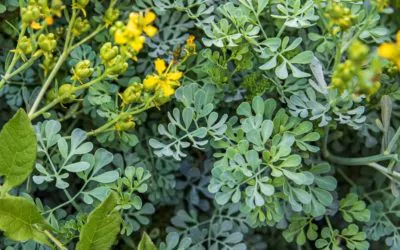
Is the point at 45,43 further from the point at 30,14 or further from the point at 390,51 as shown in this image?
the point at 390,51

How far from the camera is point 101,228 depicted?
99 centimetres

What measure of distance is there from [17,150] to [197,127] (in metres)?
0.30

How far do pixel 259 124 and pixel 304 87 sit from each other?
0.14m

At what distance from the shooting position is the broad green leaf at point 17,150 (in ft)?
3.12

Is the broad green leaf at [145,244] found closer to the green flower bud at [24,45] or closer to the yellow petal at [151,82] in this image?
the yellow petal at [151,82]

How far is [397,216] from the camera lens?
122 cm

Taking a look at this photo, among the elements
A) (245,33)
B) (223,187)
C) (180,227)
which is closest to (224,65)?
(245,33)

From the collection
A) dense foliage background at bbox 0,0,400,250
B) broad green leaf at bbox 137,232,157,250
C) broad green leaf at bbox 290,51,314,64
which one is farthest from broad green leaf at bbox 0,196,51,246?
broad green leaf at bbox 290,51,314,64

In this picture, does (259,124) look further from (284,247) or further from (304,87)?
(284,247)

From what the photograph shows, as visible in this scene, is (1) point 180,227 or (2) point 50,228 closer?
(2) point 50,228

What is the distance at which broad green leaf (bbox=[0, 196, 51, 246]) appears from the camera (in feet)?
3.14

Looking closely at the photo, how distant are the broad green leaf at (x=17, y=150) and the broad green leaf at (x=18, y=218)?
35 mm

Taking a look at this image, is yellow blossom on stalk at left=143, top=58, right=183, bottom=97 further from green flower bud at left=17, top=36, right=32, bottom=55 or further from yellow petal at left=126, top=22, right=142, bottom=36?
green flower bud at left=17, top=36, right=32, bottom=55

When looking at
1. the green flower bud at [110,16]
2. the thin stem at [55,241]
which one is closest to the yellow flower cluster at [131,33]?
the green flower bud at [110,16]
